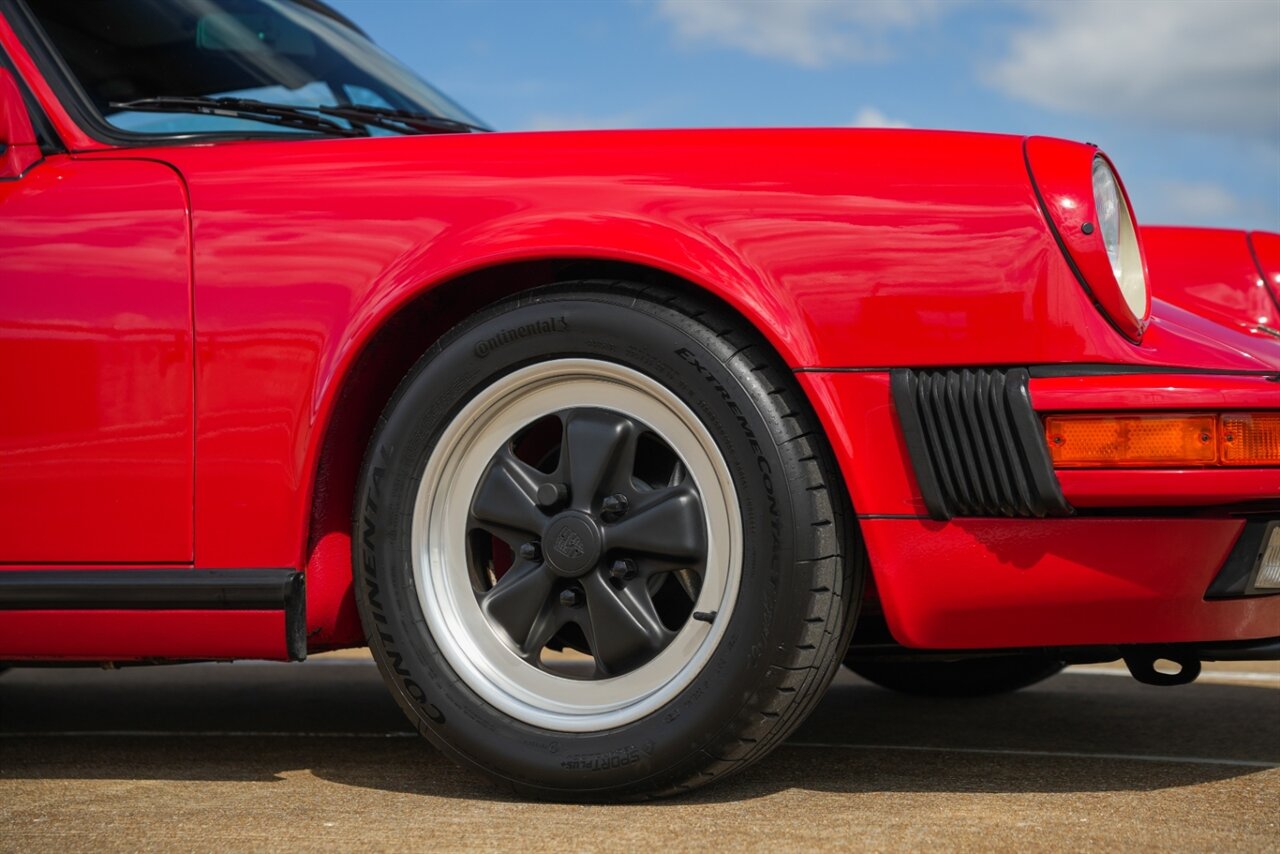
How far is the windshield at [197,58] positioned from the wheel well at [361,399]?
0.70 metres

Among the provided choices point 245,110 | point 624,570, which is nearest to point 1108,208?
point 624,570

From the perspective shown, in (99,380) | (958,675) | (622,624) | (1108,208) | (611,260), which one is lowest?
(958,675)

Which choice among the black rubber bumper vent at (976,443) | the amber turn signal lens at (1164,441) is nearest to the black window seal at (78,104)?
the black rubber bumper vent at (976,443)

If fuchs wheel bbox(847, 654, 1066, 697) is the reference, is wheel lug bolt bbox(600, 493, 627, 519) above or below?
above

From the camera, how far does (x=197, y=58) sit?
322 centimetres

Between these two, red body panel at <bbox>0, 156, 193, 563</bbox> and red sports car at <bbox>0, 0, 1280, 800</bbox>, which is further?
red body panel at <bbox>0, 156, 193, 563</bbox>

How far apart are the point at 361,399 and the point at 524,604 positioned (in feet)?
1.60

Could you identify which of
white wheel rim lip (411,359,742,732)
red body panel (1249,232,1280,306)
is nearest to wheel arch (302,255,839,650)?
white wheel rim lip (411,359,742,732)

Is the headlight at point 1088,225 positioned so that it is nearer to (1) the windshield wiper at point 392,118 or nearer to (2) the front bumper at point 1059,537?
(2) the front bumper at point 1059,537

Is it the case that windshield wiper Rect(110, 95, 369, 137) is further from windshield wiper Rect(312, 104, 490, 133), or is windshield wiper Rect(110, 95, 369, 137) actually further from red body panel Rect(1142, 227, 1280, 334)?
red body panel Rect(1142, 227, 1280, 334)

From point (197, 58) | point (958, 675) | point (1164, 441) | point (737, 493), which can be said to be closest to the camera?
point (1164, 441)

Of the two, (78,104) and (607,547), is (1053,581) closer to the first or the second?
(607,547)

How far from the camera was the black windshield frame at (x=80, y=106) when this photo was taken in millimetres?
2887

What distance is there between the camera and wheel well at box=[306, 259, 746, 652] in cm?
258
